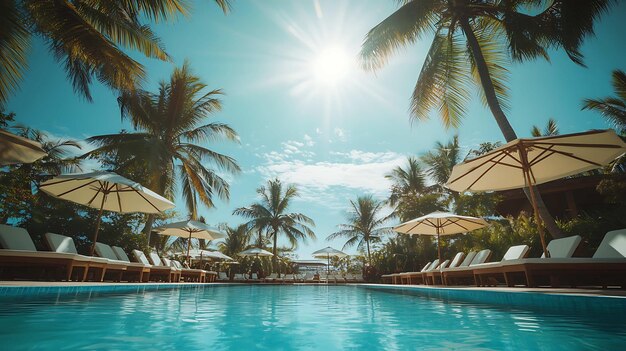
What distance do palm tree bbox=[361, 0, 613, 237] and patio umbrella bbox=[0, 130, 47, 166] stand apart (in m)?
8.81

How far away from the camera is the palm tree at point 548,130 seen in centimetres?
2053

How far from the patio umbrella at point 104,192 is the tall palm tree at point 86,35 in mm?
2151

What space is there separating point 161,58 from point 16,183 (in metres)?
6.73

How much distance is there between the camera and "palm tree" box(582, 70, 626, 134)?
41.4 ft

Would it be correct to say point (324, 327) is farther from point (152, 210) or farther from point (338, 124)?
point (338, 124)

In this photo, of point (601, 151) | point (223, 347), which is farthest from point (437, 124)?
point (223, 347)

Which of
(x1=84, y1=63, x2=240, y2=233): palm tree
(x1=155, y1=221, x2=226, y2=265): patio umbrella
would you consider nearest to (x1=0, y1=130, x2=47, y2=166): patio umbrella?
(x1=155, y1=221, x2=226, y2=265): patio umbrella

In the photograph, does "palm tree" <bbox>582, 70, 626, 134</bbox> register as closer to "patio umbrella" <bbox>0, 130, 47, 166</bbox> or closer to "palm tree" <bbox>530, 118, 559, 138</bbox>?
"palm tree" <bbox>530, 118, 559, 138</bbox>

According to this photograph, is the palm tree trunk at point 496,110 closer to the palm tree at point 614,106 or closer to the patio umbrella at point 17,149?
the palm tree at point 614,106

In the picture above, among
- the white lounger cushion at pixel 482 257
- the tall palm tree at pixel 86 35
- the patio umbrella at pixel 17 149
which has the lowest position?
the white lounger cushion at pixel 482 257

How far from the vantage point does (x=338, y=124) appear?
17000 mm

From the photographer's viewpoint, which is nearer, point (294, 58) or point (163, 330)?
point (163, 330)

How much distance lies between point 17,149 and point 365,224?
20.5m

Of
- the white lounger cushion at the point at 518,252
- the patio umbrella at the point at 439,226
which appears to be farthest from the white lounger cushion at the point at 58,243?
the white lounger cushion at the point at 518,252
